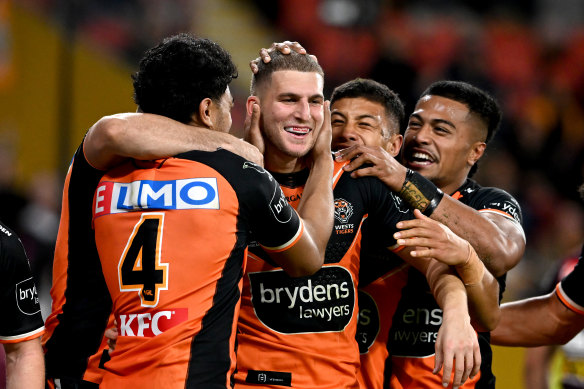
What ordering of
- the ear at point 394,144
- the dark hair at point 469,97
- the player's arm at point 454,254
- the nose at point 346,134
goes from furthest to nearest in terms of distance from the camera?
the dark hair at point 469,97, the ear at point 394,144, the nose at point 346,134, the player's arm at point 454,254

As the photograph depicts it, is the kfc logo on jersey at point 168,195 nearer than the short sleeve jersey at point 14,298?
Yes

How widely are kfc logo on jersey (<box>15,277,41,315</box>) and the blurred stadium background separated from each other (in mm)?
4316

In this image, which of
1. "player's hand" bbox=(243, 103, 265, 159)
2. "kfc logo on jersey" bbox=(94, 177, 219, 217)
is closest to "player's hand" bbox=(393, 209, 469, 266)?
"player's hand" bbox=(243, 103, 265, 159)

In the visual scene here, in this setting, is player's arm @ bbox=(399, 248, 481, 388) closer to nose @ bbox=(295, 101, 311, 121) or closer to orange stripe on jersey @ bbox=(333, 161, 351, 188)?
orange stripe on jersey @ bbox=(333, 161, 351, 188)

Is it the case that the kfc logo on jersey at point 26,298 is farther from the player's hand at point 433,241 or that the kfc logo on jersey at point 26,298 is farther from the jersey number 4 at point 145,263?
the player's hand at point 433,241

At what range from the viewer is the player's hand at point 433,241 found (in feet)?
11.2

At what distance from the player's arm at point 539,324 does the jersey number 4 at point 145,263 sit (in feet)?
8.25

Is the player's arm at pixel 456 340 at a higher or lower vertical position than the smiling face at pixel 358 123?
lower

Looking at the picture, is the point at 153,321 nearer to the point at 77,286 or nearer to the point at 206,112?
the point at 77,286

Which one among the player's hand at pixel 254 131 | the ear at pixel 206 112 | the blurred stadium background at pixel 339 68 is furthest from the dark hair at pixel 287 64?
the blurred stadium background at pixel 339 68

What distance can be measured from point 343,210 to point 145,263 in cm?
106

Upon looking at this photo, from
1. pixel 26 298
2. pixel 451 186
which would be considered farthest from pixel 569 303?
pixel 26 298

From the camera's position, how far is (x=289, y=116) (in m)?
3.78

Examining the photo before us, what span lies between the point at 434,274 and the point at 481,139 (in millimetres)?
1409
